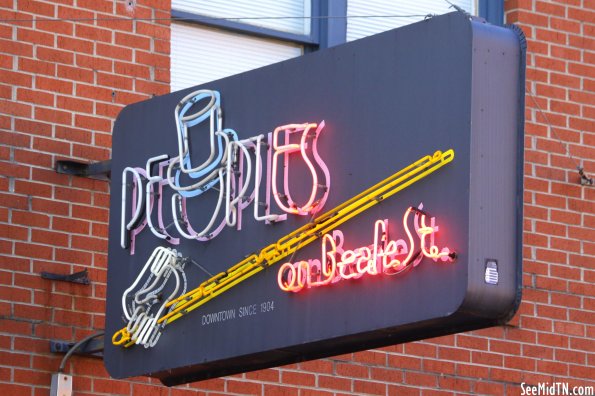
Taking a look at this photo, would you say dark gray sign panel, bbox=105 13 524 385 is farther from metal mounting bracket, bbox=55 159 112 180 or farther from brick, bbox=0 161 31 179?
brick, bbox=0 161 31 179

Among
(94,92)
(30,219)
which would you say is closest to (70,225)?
(30,219)

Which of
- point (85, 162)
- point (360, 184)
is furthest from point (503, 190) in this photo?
point (85, 162)

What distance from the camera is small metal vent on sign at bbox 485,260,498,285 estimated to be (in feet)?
26.1

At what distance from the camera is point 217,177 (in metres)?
9.32

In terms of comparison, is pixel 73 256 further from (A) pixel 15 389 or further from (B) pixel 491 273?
(B) pixel 491 273

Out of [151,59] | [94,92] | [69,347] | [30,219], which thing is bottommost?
[69,347]

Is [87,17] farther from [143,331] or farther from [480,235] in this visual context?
[480,235]

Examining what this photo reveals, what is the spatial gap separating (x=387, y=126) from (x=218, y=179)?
1165mm

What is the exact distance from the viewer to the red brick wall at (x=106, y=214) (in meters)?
10.3

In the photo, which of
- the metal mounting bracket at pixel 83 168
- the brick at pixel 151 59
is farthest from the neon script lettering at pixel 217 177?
the brick at pixel 151 59

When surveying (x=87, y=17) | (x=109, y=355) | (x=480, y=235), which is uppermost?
(x=87, y=17)

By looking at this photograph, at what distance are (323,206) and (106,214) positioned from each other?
2.35 m

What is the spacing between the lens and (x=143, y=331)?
950 centimetres

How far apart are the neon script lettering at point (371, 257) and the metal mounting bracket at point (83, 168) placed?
2094mm
